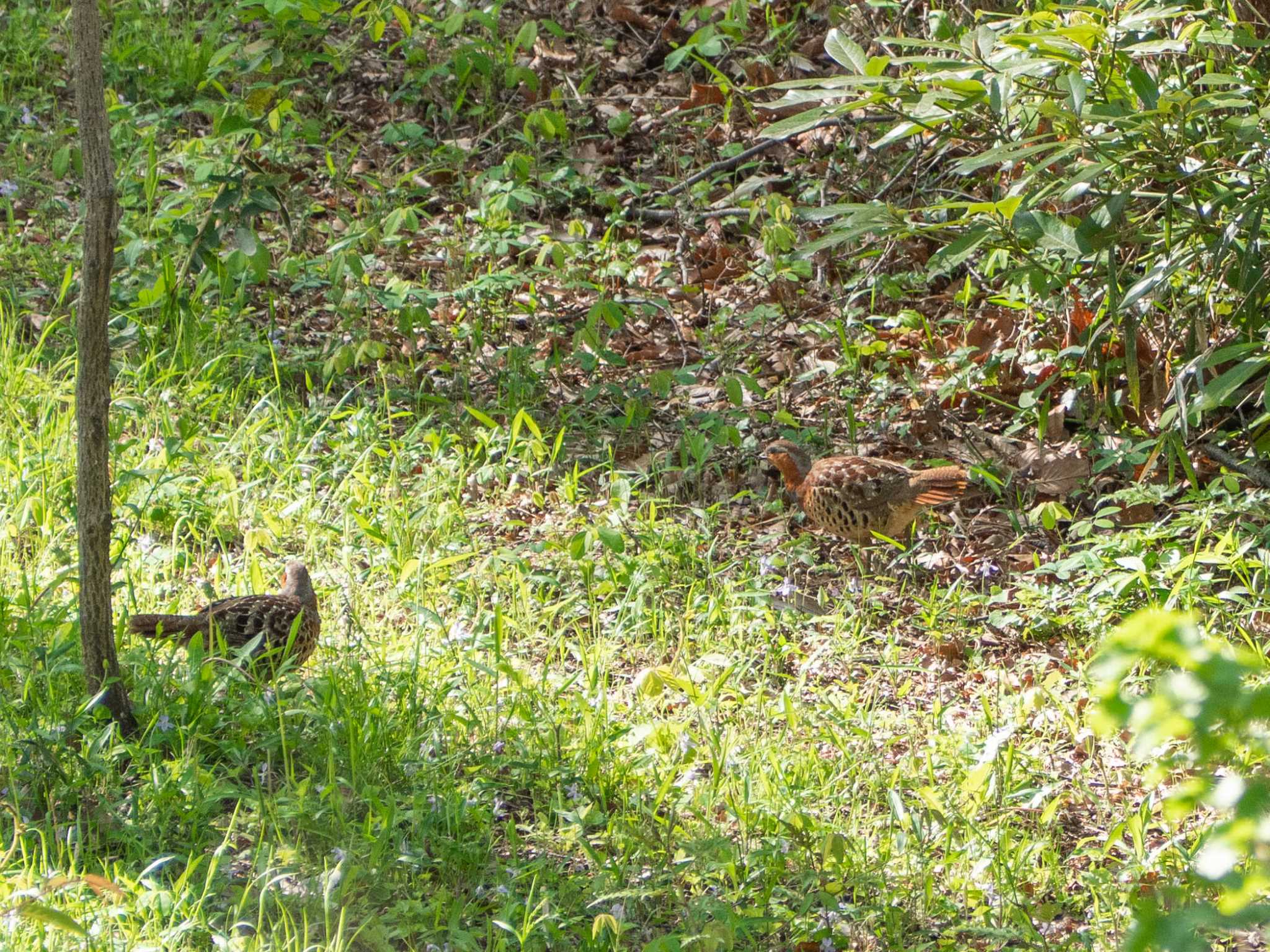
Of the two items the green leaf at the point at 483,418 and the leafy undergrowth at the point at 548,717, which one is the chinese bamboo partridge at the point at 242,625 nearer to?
the leafy undergrowth at the point at 548,717

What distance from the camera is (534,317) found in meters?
6.92

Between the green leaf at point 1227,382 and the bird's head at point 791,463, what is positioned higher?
the green leaf at point 1227,382

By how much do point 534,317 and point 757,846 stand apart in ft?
13.0

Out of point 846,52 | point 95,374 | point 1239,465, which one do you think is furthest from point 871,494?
point 95,374

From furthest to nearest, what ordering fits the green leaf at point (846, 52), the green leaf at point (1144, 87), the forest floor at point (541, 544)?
the green leaf at point (846, 52) → the green leaf at point (1144, 87) → the forest floor at point (541, 544)

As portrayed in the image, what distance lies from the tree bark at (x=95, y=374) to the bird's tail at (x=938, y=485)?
3.02 meters

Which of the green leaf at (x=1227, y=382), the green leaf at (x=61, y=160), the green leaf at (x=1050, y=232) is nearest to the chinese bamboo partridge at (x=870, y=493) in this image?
the green leaf at (x=1227, y=382)

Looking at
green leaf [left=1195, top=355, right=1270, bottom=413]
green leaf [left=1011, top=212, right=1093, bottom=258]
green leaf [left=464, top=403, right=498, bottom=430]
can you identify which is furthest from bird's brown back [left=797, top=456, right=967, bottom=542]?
green leaf [left=464, top=403, right=498, bottom=430]

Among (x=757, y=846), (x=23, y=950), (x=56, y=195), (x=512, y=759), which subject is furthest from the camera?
(x=56, y=195)

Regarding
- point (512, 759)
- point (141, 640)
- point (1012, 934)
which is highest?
point (141, 640)

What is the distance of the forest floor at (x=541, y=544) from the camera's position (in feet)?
11.1

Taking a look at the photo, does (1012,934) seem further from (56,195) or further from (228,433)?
(56,195)

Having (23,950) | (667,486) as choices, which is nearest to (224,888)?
(23,950)

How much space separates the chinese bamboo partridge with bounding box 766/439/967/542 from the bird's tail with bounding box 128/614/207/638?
239 cm
